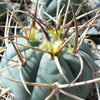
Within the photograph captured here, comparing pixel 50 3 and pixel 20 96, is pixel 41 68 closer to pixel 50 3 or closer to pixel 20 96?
pixel 20 96

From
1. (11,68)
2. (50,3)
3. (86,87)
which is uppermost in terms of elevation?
(50,3)

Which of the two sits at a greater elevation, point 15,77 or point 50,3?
point 50,3

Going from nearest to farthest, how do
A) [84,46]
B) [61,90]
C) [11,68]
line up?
[61,90] < [11,68] < [84,46]

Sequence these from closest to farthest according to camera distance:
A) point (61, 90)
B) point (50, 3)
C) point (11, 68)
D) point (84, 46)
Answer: point (61, 90) → point (11, 68) → point (84, 46) → point (50, 3)

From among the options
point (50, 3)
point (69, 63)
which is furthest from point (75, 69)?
point (50, 3)

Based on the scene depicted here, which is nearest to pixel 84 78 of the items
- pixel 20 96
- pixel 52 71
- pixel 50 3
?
pixel 52 71

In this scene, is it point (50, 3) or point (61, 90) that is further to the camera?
point (50, 3)

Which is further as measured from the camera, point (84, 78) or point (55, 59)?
point (84, 78)

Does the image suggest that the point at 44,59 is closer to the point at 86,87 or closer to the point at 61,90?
the point at 61,90

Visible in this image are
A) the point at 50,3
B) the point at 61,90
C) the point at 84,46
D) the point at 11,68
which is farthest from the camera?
the point at 50,3
